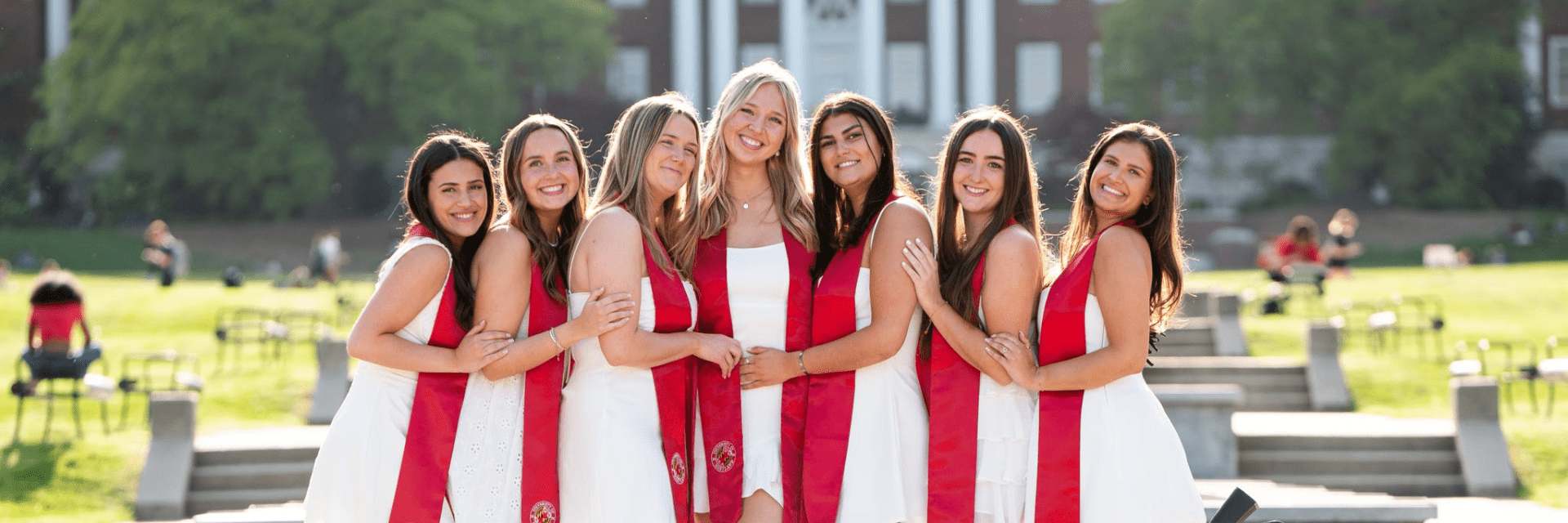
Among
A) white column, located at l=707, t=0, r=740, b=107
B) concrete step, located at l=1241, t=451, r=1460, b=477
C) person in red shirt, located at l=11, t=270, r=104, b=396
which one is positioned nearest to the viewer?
concrete step, located at l=1241, t=451, r=1460, b=477

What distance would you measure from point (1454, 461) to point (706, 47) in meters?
41.9

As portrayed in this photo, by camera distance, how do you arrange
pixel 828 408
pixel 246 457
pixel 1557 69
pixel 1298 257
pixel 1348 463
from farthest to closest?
pixel 1557 69 < pixel 1298 257 < pixel 1348 463 < pixel 246 457 < pixel 828 408

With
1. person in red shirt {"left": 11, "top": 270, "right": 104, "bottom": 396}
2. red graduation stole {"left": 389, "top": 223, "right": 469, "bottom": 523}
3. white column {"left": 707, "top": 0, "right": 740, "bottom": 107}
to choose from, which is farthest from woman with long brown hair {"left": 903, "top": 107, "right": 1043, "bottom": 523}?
white column {"left": 707, "top": 0, "right": 740, "bottom": 107}

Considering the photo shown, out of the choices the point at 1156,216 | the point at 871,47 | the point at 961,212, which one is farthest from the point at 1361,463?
the point at 871,47

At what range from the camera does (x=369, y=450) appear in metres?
4.83

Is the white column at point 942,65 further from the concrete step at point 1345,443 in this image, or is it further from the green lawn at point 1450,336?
the concrete step at point 1345,443

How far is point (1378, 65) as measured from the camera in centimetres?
4103

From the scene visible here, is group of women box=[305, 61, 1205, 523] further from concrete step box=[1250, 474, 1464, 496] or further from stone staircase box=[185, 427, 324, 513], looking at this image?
concrete step box=[1250, 474, 1464, 496]

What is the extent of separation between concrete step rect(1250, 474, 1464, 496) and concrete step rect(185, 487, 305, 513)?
24.5 feet

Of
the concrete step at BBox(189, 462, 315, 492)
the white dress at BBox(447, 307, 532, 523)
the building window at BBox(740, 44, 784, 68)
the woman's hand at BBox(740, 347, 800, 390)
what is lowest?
the concrete step at BBox(189, 462, 315, 492)

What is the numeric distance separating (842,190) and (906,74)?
157ft

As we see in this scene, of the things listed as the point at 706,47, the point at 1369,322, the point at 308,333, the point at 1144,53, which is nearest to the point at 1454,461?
the point at 1369,322

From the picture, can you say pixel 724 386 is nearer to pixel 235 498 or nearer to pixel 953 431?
pixel 953 431

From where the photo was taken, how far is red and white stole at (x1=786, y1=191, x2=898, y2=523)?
16.0ft
